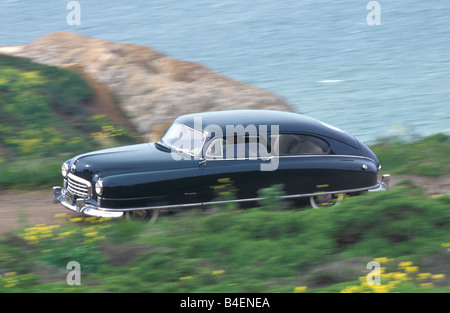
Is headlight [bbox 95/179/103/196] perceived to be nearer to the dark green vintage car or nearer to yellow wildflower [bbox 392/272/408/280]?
the dark green vintage car

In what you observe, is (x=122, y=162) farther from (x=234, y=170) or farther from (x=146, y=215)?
(x=234, y=170)

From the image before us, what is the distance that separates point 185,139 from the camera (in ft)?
28.5

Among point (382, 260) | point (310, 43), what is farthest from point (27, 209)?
point (310, 43)

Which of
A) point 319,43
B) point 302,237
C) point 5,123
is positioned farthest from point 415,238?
point 319,43

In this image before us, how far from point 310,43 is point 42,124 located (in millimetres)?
27283

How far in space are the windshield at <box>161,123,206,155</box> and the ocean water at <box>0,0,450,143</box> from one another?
14.7 metres

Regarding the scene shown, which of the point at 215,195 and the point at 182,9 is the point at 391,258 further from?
the point at 182,9

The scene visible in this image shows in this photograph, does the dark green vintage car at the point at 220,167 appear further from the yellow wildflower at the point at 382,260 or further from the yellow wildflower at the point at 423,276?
the yellow wildflower at the point at 423,276

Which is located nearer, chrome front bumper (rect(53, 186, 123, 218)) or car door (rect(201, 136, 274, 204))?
chrome front bumper (rect(53, 186, 123, 218))

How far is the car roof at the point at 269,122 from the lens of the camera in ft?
28.1

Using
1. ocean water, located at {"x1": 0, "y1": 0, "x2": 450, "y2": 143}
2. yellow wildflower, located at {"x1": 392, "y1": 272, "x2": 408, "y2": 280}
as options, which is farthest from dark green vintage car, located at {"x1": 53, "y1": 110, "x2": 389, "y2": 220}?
ocean water, located at {"x1": 0, "y1": 0, "x2": 450, "y2": 143}

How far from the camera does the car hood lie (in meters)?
8.04

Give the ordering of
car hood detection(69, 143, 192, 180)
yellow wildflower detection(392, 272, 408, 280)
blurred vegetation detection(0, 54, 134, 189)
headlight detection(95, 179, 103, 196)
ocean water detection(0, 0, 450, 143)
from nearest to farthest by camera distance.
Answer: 1. yellow wildflower detection(392, 272, 408, 280)
2. headlight detection(95, 179, 103, 196)
3. car hood detection(69, 143, 192, 180)
4. blurred vegetation detection(0, 54, 134, 189)
5. ocean water detection(0, 0, 450, 143)

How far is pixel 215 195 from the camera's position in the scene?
818 centimetres
